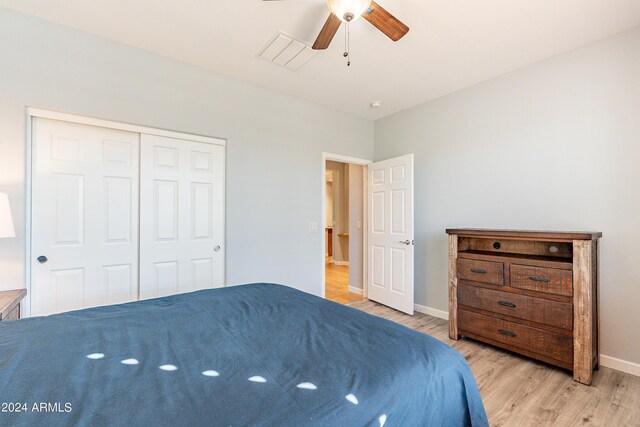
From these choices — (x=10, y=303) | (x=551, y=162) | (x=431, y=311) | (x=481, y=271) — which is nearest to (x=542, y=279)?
(x=481, y=271)

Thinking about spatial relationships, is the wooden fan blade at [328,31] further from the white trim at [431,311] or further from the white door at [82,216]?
the white trim at [431,311]

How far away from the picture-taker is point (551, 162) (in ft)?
8.58

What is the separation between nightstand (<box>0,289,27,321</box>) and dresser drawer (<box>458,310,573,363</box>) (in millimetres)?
3376

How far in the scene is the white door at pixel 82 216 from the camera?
215 cm

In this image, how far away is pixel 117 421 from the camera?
26.6 inches

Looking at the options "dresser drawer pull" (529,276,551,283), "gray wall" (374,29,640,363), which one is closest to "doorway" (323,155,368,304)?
"gray wall" (374,29,640,363)

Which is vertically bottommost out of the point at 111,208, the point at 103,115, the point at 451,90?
the point at 111,208

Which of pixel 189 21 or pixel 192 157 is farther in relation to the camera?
pixel 192 157

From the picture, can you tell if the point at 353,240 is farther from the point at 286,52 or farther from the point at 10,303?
the point at 10,303

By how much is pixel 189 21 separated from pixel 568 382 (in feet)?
12.7

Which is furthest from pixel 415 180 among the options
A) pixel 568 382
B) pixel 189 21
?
pixel 189 21

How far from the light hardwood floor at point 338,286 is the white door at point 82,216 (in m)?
2.65

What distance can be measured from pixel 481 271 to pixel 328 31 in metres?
2.38

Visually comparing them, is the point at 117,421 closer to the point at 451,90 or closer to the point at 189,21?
the point at 189,21
